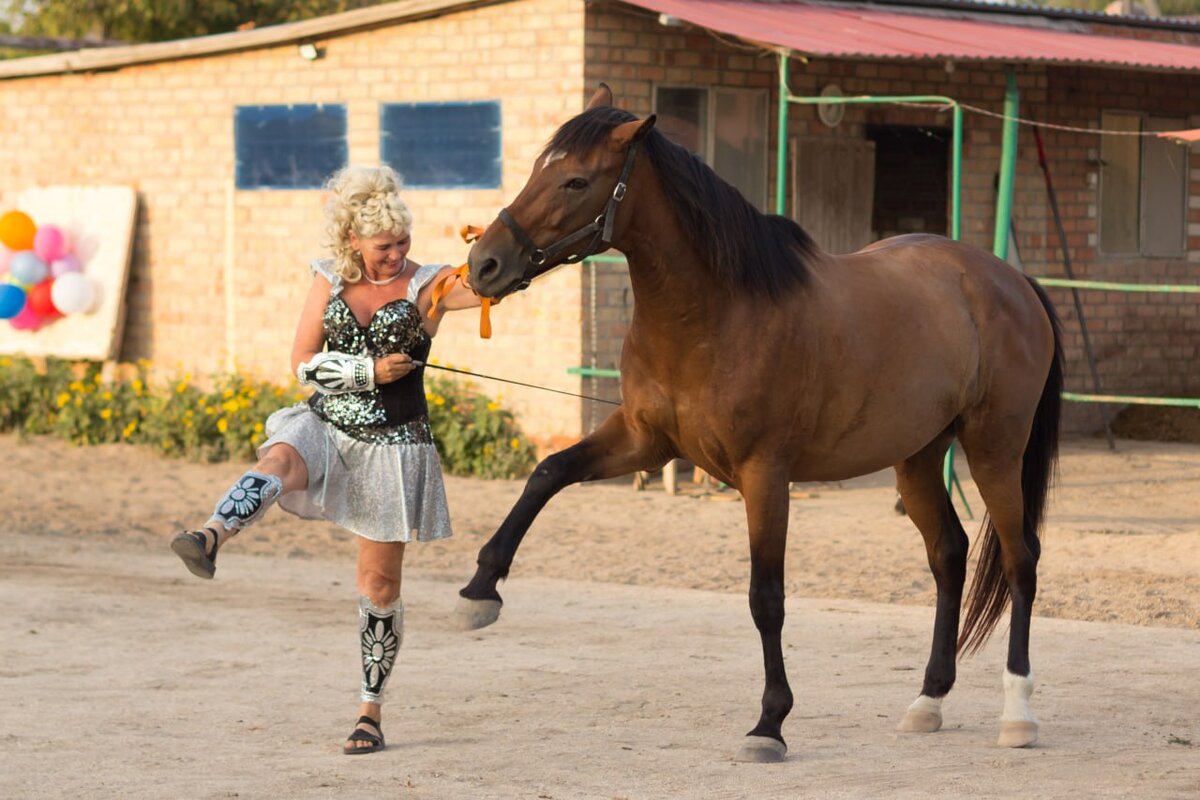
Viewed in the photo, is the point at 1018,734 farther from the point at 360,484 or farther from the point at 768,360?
the point at 360,484

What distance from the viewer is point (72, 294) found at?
15.0m

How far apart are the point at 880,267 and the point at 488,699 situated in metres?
2.03

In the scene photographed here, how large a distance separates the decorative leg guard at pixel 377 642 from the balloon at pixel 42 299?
1027 centimetres

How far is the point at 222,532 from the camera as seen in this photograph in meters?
5.08

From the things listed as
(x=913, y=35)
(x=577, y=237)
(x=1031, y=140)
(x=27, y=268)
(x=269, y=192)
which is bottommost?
(x=27, y=268)

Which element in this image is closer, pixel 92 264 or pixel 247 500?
pixel 247 500

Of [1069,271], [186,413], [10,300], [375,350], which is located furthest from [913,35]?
[375,350]

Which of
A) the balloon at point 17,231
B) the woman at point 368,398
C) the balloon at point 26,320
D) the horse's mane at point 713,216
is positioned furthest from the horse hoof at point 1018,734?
the balloon at point 17,231

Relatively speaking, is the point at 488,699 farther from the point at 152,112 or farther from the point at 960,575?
the point at 152,112

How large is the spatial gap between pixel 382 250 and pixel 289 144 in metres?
Result: 8.98

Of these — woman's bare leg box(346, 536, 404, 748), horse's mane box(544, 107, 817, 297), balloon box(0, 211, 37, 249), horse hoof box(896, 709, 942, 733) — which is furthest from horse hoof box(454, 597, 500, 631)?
balloon box(0, 211, 37, 249)

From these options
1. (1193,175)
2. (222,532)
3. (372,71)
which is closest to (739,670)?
(222,532)

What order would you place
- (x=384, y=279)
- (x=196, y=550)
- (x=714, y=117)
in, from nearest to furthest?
1. (x=196, y=550)
2. (x=384, y=279)
3. (x=714, y=117)

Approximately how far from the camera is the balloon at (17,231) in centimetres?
1519
